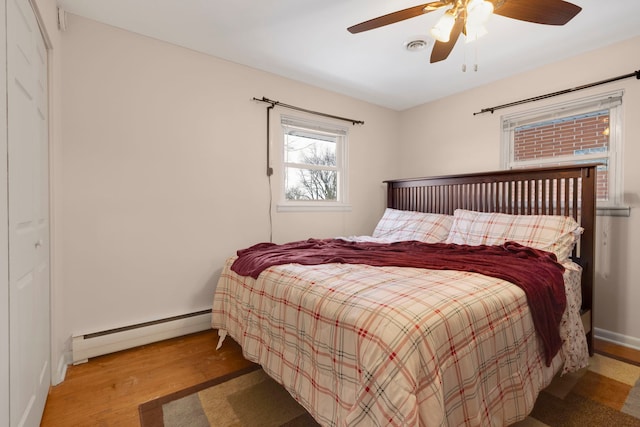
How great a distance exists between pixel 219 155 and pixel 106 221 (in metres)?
0.96

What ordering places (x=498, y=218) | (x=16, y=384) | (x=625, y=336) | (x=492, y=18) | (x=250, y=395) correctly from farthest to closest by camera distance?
(x=498, y=218) → (x=625, y=336) → (x=492, y=18) → (x=250, y=395) → (x=16, y=384)

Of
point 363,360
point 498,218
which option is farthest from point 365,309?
point 498,218

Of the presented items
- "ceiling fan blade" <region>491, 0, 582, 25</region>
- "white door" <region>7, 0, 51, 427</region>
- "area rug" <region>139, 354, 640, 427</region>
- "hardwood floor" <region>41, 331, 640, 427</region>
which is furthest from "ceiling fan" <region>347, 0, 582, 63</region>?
"hardwood floor" <region>41, 331, 640, 427</region>

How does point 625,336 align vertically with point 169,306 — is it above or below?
below

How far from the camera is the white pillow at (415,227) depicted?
2735 millimetres

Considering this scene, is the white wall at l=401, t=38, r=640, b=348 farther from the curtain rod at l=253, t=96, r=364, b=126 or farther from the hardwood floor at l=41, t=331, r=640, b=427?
the curtain rod at l=253, t=96, r=364, b=126

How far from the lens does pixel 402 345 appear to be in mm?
960

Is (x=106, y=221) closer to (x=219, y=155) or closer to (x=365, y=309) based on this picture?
(x=219, y=155)

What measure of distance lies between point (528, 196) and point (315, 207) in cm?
189

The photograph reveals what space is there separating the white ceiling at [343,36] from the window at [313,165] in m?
0.51

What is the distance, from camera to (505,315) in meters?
1.28

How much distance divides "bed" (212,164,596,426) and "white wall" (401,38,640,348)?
35 cm

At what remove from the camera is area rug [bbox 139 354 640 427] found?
4.67ft

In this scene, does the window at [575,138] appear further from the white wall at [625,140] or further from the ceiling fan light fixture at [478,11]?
the ceiling fan light fixture at [478,11]
